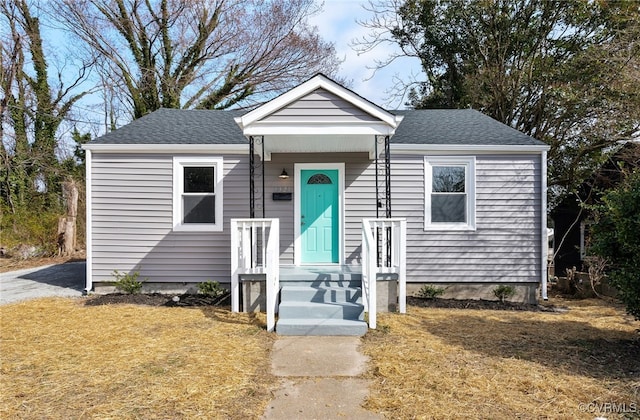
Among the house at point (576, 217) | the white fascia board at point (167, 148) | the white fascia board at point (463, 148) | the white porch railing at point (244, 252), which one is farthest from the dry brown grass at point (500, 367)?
the house at point (576, 217)

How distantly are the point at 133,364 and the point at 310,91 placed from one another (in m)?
4.22

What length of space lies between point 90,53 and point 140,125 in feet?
40.7

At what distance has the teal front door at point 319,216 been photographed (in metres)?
7.66

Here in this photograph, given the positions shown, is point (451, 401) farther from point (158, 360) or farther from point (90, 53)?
point (90, 53)

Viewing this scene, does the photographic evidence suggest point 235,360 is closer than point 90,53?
Yes

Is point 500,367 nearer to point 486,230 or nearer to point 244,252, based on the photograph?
point 244,252

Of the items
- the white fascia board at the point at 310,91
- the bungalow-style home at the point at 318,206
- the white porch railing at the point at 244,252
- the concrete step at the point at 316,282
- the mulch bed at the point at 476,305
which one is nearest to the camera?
the white fascia board at the point at 310,91

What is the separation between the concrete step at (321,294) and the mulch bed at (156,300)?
156cm

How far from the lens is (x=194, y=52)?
1781cm

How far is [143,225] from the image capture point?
7.62m

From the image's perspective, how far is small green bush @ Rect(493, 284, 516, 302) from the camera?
24.8 feet

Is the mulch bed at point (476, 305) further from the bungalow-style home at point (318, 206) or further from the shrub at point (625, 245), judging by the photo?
the shrub at point (625, 245)

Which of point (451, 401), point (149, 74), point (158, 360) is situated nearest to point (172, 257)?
point (158, 360)

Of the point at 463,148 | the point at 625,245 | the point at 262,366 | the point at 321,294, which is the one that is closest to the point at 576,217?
the point at 463,148
